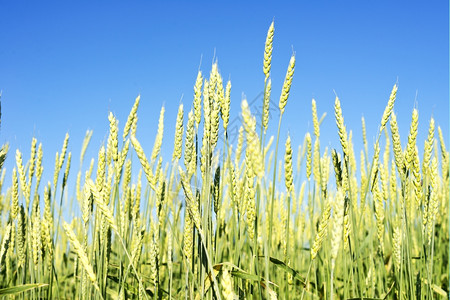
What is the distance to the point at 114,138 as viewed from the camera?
151 centimetres

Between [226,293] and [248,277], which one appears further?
[248,277]

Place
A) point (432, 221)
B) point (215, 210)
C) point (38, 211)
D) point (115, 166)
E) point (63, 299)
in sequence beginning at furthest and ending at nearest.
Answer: point (63, 299) < point (38, 211) < point (432, 221) < point (115, 166) < point (215, 210)

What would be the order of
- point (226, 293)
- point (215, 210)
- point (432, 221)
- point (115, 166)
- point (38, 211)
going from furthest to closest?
point (38, 211) < point (432, 221) < point (115, 166) < point (215, 210) < point (226, 293)

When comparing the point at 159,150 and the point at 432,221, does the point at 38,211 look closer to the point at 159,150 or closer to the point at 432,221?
the point at 159,150

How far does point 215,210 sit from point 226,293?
602 mm

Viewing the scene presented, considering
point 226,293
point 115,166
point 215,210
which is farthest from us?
point 115,166

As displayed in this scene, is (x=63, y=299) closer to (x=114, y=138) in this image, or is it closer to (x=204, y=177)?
(x=114, y=138)

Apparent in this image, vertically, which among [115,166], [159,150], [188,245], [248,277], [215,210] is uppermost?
[159,150]

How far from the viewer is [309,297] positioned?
204cm

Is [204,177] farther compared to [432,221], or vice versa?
[432,221]

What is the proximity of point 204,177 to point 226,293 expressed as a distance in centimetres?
49

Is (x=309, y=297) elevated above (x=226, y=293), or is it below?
below

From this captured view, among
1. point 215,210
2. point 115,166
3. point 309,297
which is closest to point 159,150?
point 115,166

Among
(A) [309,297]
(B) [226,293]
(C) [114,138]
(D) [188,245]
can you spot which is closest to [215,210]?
(D) [188,245]
